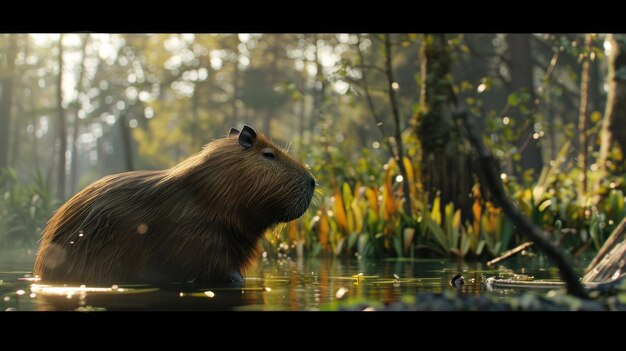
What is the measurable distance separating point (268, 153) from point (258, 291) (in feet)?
4.45

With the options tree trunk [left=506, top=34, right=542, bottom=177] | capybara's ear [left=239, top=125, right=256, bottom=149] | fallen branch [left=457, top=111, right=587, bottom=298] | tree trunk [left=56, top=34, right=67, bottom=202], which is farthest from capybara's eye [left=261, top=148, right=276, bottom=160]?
tree trunk [left=56, top=34, right=67, bottom=202]

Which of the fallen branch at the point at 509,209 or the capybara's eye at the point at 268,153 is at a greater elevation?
the capybara's eye at the point at 268,153

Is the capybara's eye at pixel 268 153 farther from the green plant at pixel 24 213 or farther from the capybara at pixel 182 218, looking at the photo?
the green plant at pixel 24 213

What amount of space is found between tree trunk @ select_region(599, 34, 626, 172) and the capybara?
8.11m

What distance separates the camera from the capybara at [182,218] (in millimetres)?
5527

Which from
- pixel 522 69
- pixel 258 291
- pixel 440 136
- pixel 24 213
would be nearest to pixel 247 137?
pixel 258 291

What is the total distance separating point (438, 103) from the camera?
10867 millimetres

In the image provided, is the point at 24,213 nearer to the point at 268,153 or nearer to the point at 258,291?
the point at 268,153

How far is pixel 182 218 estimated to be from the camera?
563cm

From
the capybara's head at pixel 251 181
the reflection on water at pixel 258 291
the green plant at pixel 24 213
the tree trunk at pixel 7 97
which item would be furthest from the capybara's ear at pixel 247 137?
the tree trunk at pixel 7 97

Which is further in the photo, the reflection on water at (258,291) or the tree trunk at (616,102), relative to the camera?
the tree trunk at (616,102)

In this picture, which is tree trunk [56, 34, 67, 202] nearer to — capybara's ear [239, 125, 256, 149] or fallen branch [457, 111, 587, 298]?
capybara's ear [239, 125, 256, 149]

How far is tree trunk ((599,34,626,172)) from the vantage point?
Answer: 12516 millimetres

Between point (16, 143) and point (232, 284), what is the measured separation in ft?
141
